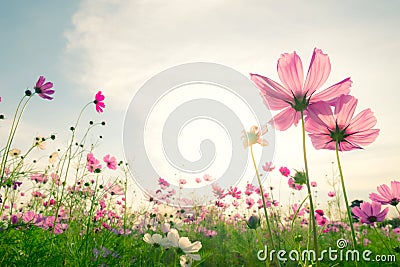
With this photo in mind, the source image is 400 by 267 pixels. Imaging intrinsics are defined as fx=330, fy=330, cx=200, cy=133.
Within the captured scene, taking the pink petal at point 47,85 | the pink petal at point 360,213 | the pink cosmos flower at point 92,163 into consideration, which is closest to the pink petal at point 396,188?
the pink petal at point 360,213

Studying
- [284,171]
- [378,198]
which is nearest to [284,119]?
[378,198]

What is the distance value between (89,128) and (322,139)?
2.08 meters

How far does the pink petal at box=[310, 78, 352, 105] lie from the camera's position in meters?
0.63

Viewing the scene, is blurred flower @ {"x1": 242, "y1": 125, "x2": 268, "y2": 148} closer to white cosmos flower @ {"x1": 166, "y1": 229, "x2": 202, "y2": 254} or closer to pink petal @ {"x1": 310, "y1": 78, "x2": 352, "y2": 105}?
pink petal @ {"x1": 310, "y1": 78, "x2": 352, "y2": 105}

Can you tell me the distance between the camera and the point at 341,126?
712mm

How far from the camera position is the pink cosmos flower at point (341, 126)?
0.67m

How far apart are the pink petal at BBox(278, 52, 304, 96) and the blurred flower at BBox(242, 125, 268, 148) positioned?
0.11 meters

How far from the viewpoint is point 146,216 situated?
9.64 feet

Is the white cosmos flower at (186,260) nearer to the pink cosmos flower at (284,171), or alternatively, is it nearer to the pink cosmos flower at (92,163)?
the pink cosmos flower at (92,163)

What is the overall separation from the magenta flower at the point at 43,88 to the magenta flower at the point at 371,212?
1.93 m

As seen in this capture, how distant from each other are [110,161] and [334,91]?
2.30m

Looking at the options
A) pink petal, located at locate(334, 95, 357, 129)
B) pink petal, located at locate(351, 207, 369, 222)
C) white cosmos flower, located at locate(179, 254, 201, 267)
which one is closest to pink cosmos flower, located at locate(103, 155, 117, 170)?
white cosmos flower, located at locate(179, 254, 201, 267)

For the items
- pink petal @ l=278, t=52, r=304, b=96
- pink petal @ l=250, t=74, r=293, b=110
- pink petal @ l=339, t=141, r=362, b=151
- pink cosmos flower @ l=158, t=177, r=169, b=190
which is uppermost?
pink cosmos flower @ l=158, t=177, r=169, b=190

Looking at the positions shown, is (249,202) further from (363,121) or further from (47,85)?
(363,121)
